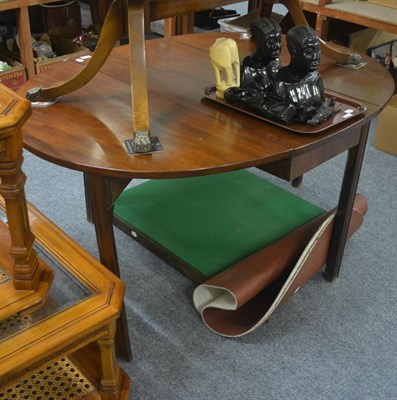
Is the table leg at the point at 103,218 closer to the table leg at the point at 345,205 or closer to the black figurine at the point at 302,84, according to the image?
the black figurine at the point at 302,84

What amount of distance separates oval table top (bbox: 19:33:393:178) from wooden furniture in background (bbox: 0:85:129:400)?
0.65 feet

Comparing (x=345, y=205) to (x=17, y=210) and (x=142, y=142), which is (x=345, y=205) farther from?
(x=17, y=210)

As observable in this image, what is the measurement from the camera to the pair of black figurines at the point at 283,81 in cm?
125

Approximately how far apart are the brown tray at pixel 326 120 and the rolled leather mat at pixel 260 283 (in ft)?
1.23

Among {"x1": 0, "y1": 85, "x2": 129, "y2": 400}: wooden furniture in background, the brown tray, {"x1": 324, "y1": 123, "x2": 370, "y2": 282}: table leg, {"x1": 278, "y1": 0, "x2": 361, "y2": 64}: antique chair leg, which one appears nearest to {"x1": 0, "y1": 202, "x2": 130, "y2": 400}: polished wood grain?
{"x1": 0, "y1": 85, "x2": 129, "y2": 400}: wooden furniture in background

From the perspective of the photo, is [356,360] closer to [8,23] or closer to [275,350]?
[275,350]

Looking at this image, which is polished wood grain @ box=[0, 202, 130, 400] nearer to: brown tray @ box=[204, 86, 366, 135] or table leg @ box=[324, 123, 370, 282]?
brown tray @ box=[204, 86, 366, 135]

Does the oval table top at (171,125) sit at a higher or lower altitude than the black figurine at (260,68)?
lower

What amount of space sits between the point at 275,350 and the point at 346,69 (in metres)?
0.85

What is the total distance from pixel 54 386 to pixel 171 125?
Result: 2.13ft

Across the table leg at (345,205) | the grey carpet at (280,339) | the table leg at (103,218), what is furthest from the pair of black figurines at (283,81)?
the grey carpet at (280,339)

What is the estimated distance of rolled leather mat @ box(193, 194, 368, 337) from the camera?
1.47m

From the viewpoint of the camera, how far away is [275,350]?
148 centimetres

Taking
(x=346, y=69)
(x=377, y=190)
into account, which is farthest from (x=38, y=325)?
(x=377, y=190)
